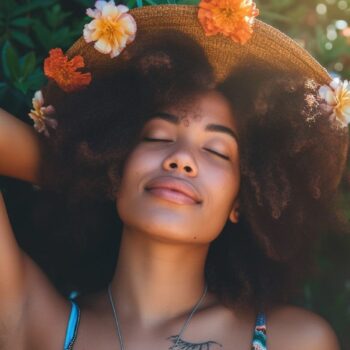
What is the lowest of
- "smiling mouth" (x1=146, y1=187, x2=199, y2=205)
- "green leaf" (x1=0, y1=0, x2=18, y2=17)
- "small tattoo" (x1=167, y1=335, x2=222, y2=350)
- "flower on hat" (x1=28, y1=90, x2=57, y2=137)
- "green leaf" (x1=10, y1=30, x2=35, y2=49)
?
"small tattoo" (x1=167, y1=335, x2=222, y2=350)

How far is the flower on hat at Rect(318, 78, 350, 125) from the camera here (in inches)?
119

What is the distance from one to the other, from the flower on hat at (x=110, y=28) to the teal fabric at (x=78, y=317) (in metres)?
0.93

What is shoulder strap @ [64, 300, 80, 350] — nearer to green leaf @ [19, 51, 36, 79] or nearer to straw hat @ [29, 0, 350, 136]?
straw hat @ [29, 0, 350, 136]

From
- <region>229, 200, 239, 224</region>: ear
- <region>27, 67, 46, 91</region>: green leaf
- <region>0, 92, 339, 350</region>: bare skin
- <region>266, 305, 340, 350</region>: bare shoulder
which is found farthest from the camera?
<region>27, 67, 46, 91</region>: green leaf

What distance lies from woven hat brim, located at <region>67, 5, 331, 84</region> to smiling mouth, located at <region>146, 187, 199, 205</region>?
489 millimetres

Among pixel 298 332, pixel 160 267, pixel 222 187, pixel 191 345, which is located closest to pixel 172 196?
pixel 222 187

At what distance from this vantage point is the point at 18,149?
3072 millimetres

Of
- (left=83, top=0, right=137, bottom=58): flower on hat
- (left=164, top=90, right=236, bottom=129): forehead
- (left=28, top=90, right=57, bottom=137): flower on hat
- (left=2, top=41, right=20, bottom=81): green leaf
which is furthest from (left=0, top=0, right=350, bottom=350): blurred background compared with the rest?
(left=164, top=90, right=236, bottom=129): forehead

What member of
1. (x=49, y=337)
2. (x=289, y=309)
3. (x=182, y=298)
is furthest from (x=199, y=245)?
(x=49, y=337)

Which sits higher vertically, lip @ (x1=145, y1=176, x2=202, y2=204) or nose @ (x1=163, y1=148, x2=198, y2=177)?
nose @ (x1=163, y1=148, x2=198, y2=177)

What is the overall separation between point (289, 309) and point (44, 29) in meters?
1.43

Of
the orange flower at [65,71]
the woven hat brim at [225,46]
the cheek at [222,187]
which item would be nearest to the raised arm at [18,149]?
the orange flower at [65,71]

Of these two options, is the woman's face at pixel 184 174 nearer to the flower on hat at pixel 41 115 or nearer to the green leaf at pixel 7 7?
the flower on hat at pixel 41 115

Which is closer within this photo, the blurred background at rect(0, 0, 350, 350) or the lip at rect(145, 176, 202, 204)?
the lip at rect(145, 176, 202, 204)
